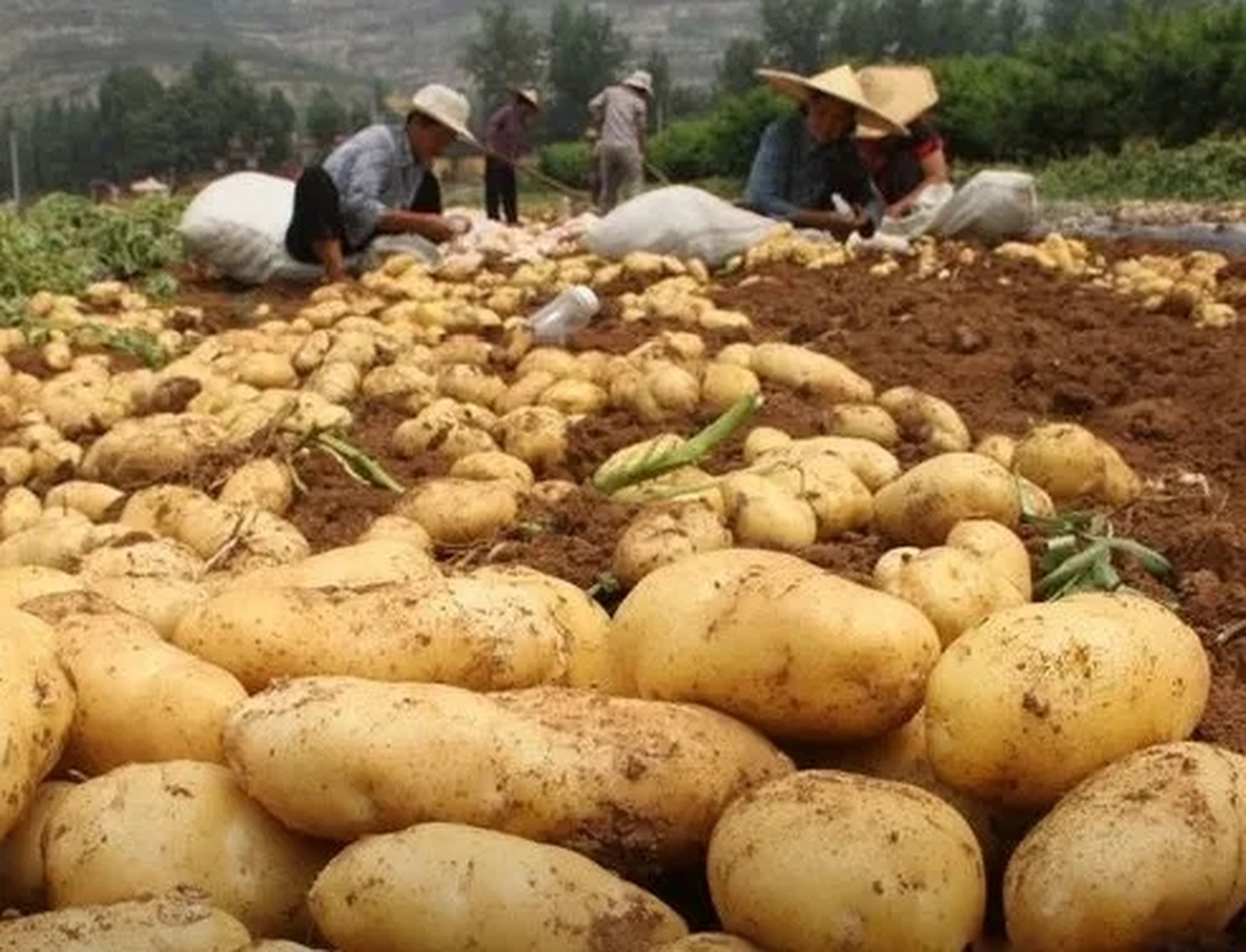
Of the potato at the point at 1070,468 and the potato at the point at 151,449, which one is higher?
the potato at the point at 1070,468

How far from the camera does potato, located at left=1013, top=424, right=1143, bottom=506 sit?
312cm

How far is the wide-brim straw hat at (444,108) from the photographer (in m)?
8.18

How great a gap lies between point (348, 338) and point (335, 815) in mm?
3345

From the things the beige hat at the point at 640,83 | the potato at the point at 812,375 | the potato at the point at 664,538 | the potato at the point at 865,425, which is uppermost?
the potato at the point at 664,538

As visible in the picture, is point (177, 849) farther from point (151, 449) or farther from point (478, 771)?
point (151, 449)

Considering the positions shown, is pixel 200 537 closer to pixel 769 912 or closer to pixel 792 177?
pixel 769 912

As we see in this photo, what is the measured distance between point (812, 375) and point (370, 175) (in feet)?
15.0

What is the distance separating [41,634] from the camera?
195cm

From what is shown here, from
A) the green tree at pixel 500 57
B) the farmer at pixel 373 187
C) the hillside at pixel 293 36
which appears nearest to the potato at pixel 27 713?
the farmer at pixel 373 187

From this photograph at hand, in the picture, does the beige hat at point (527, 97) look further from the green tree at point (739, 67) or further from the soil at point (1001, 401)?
the green tree at point (739, 67)

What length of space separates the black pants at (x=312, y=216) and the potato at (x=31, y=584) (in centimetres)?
558

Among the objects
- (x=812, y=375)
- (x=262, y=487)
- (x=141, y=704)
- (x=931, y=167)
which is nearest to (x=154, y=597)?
(x=141, y=704)

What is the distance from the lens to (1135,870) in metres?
1.57

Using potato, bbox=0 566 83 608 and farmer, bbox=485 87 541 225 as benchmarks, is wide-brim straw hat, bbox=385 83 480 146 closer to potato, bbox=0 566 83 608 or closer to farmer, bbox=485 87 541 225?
potato, bbox=0 566 83 608
